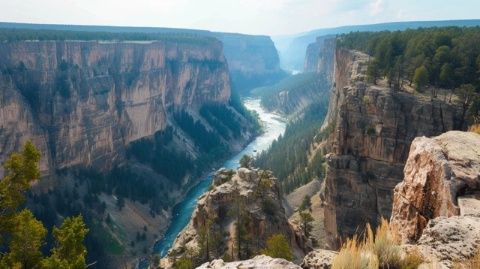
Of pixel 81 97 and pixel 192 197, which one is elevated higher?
pixel 81 97

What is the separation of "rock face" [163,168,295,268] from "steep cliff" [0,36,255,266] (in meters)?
38.4

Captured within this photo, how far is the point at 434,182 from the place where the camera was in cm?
1415

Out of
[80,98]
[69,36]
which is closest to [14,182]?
[80,98]

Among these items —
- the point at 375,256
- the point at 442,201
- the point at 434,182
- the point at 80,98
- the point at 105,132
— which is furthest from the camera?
the point at 105,132

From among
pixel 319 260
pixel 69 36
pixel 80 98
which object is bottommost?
pixel 80 98

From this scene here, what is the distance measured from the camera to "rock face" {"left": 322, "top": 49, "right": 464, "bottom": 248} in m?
49.1

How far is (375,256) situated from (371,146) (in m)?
43.8

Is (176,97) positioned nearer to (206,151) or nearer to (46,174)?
(206,151)

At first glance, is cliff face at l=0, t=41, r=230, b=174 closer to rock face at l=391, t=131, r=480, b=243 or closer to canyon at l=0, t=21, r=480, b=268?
canyon at l=0, t=21, r=480, b=268

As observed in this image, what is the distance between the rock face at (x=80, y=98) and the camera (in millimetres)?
84750

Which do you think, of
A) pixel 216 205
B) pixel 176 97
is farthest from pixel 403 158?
pixel 176 97

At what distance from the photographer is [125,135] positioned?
114m

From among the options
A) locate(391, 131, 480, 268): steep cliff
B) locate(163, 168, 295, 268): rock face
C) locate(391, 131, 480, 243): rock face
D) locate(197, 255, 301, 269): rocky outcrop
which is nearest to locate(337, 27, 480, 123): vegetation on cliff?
locate(163, 168, 295, 268): rock face

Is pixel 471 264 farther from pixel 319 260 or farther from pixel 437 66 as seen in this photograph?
pixel 437 66
